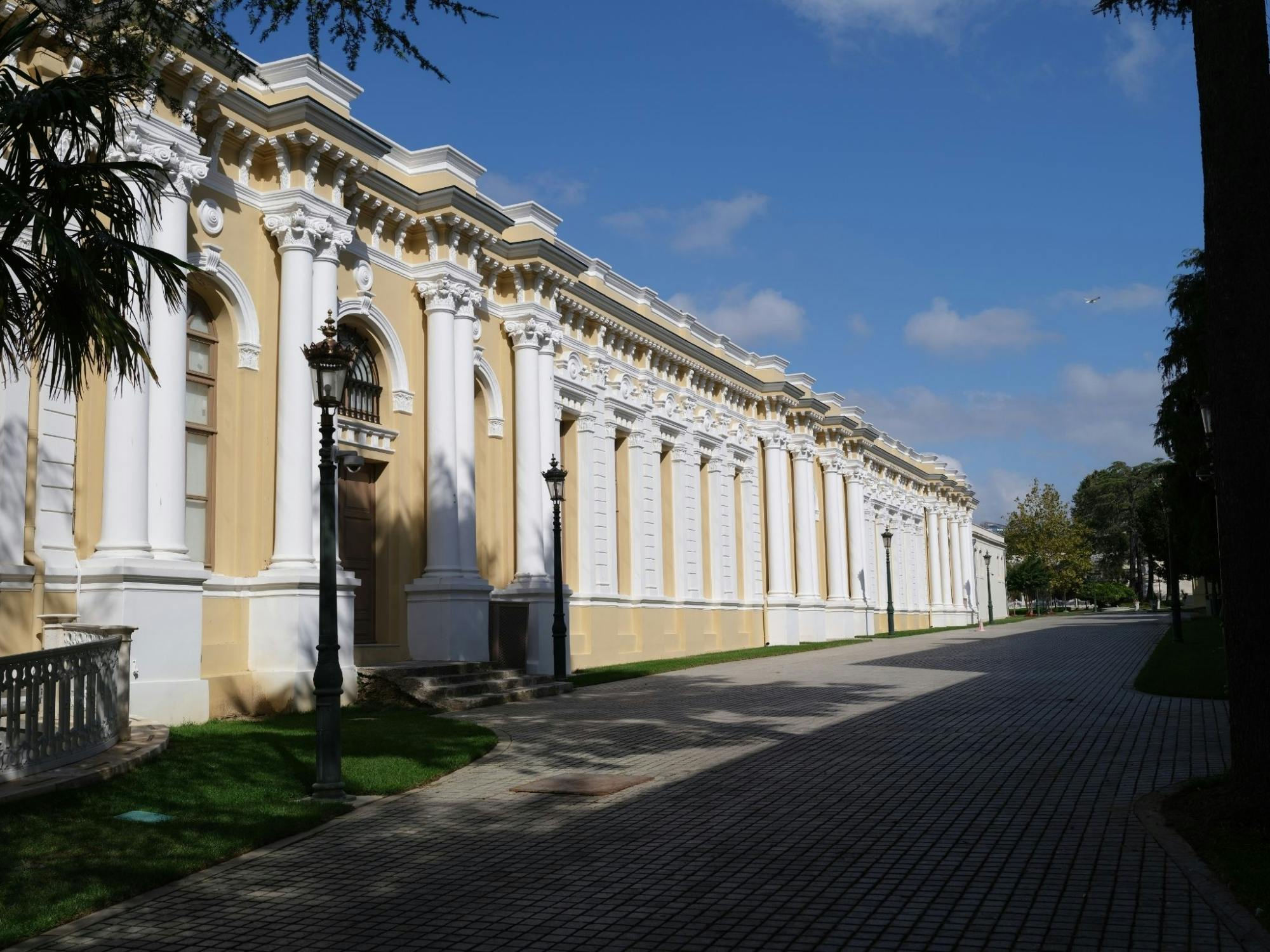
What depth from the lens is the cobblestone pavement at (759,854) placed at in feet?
19.0

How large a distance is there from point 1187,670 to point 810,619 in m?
19.5

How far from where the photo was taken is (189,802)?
8953mm

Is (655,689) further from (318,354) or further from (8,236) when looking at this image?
(8,236)

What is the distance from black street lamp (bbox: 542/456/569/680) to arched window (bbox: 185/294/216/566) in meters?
5.94

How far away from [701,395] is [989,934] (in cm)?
2854

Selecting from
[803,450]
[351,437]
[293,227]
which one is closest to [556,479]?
[351,437]

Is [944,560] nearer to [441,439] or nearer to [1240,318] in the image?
[441,439]

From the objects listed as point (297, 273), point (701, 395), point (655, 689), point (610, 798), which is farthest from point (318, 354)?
point (701, 395)

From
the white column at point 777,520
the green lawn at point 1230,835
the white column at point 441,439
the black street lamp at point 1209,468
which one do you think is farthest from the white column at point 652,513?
the green lawn at point 1230,835

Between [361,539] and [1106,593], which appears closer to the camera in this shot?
[361,539]

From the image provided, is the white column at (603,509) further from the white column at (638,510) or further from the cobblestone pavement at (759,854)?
the cobblestone pavement at (759,854)

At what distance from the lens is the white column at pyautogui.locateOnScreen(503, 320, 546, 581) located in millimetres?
23578

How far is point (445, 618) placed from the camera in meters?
19.9

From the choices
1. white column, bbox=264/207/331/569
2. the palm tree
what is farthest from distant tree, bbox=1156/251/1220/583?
the palm tree
